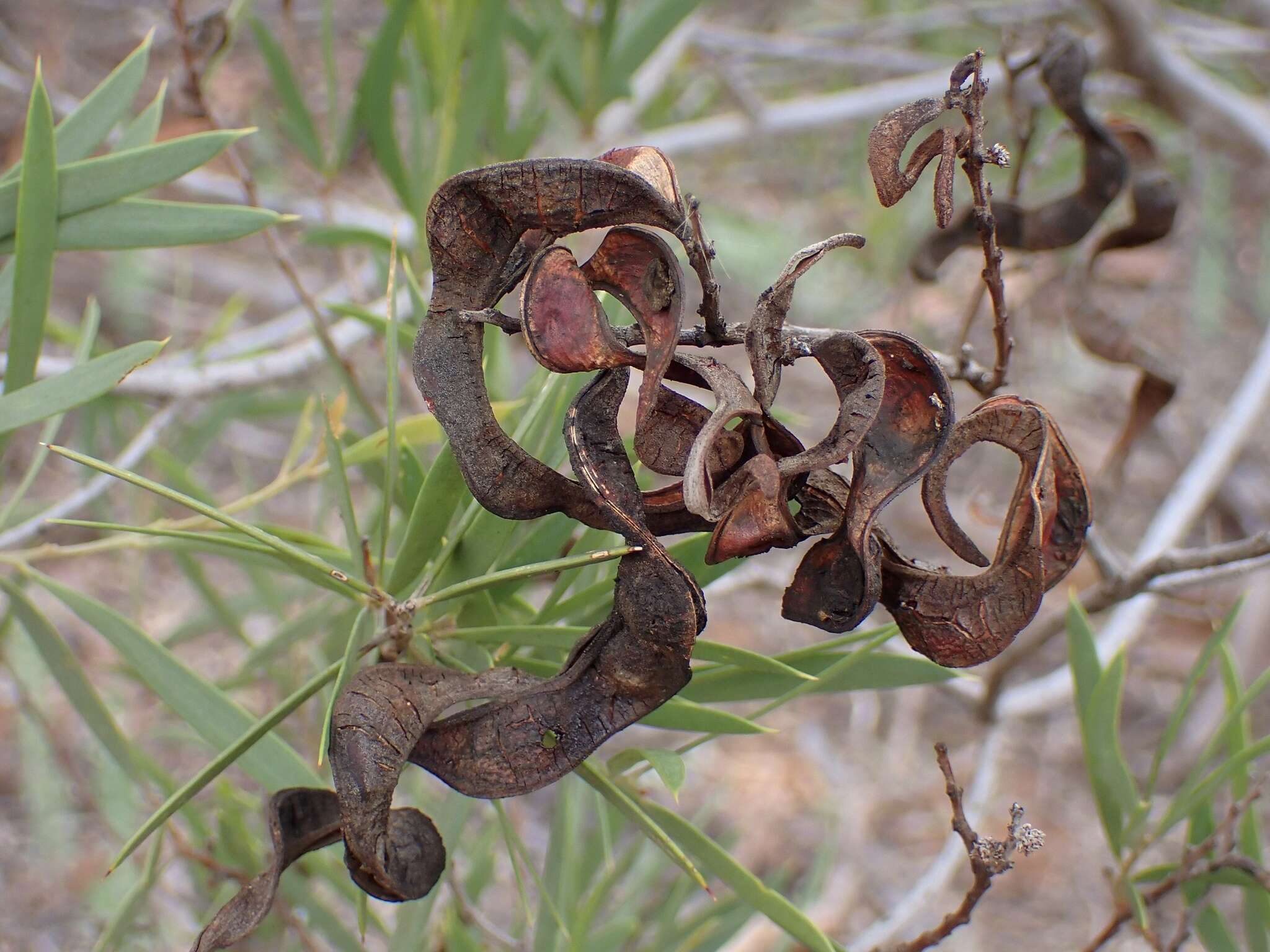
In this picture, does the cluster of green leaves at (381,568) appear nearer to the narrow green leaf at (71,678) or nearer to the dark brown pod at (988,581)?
the narrow green leaf at (71,678)

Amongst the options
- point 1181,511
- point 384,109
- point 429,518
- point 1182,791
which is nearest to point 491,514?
point 429,518

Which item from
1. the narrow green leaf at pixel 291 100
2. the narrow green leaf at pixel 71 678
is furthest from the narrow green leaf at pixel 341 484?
the narrow green leaf at pixel 291 100

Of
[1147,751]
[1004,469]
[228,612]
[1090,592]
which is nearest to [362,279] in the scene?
[228,612]

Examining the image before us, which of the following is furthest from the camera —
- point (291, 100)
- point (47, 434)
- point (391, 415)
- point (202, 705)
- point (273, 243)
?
point (291, 100)

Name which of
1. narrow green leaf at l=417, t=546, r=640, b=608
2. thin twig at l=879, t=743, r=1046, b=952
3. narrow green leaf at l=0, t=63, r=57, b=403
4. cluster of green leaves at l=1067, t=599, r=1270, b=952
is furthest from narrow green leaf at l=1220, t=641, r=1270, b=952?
narrow green leaf at l=0, t=63, r=57, b=403

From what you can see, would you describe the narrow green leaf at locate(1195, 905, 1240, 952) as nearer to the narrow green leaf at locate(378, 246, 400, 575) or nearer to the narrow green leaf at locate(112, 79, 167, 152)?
the narrow green leaf at locate(378, 246, 400, 575)

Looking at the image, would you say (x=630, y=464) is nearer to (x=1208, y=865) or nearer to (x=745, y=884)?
(x=745, y=884)

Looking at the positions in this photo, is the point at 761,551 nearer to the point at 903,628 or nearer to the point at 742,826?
the point at 903,628
